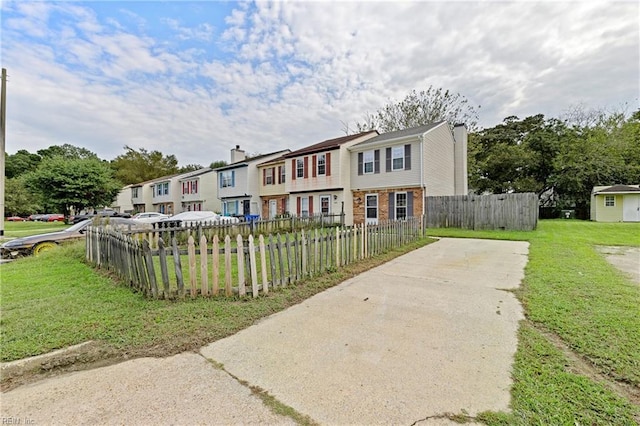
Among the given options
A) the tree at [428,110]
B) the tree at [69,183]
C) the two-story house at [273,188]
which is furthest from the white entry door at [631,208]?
the tree at [69,183]

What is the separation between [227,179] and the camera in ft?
98.8

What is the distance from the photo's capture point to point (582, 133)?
31.0 meters

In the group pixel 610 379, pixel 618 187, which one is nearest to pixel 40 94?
pixel 610 379

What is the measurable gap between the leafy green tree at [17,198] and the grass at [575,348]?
59608 mm

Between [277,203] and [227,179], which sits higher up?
[227,179]

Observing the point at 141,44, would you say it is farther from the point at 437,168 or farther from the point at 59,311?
the point at 437,168

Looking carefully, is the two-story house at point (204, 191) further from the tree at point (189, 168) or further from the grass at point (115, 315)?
the grass at point (115, 315)

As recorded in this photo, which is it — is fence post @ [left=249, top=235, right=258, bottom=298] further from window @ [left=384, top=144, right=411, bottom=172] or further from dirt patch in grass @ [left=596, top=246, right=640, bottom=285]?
window @ [left=384, top=144, right=411, bottom=172]

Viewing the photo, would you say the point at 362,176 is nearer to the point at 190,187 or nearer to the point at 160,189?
the point at 190,187

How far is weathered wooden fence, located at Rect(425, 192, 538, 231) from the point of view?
1641 cm

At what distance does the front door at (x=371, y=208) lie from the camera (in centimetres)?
2030

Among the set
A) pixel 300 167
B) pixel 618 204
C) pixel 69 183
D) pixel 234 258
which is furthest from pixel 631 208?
pixel 69 183

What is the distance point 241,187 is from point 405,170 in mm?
16497

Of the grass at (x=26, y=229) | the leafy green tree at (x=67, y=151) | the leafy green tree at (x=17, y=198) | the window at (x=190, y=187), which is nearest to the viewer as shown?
the grass at (x=26, y=229)
